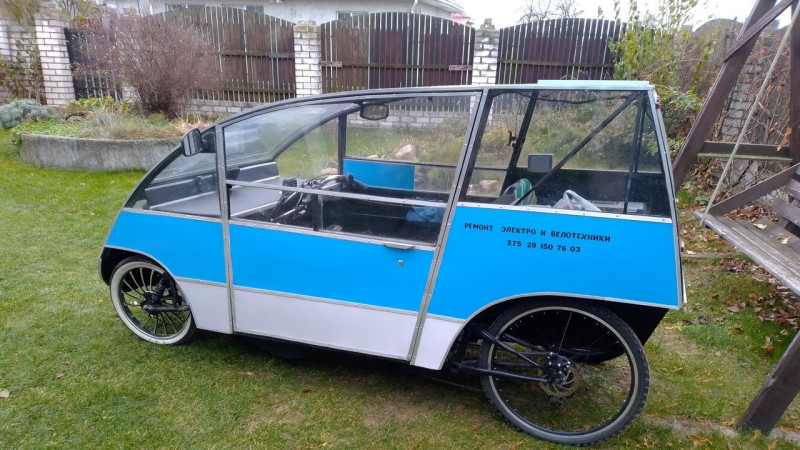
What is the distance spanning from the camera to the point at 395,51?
11.6 meters

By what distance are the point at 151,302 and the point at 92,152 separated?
594cm

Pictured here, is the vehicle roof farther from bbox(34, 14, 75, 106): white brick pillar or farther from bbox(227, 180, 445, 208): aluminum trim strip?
bbox(34, 14, 75, 106): white brick pillar

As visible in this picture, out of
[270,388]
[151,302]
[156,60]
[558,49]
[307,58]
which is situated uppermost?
[558,49]

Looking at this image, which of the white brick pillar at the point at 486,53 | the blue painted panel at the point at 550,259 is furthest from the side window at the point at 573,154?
the white brick pillar at the point at 486,53

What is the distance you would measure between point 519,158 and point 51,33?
42.5ft

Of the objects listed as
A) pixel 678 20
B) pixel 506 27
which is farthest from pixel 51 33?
pixel 678 20

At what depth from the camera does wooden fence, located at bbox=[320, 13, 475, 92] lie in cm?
1123

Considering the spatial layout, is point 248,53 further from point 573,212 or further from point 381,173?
point 573,212

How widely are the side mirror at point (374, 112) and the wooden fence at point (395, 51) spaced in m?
8.56

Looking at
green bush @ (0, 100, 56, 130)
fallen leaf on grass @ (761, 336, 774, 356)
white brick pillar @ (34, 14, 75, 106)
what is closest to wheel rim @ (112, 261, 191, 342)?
fallen leaf on grass @ (761, 336, 774, 356)

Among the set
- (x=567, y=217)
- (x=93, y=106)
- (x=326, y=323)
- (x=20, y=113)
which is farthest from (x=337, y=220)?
(x=20, y=113)

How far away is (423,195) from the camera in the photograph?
10.7 ft

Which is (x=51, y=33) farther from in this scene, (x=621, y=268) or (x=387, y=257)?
(x=621, y=268)

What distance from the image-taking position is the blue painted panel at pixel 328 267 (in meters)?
2.77
